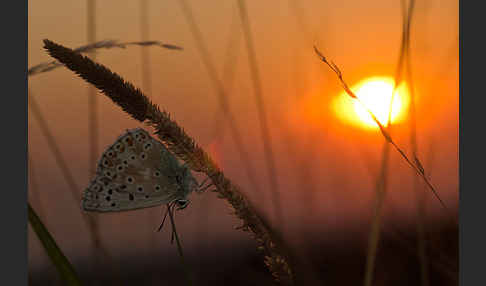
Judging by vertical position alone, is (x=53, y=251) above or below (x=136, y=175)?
below

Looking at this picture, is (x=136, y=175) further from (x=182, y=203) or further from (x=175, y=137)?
(x=175, y=137)

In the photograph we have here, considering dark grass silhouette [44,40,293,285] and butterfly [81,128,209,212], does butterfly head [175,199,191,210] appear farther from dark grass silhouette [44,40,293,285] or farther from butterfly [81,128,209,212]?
dark grass silhouette [44,40,293,285]

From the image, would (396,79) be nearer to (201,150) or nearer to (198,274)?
(201,150)

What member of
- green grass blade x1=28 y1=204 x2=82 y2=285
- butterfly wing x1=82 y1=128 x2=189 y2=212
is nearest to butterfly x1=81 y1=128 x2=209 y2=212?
butterfly wing x1=82 y1=128 x2=189 y2=212

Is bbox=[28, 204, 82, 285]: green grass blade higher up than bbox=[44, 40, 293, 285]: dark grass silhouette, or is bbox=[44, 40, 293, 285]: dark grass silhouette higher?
bbox=[44, 40, 293, 285]: dark grass silhouette

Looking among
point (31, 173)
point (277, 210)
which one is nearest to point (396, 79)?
point (277, 210)

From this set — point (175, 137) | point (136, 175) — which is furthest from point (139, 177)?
point (175, 137)
